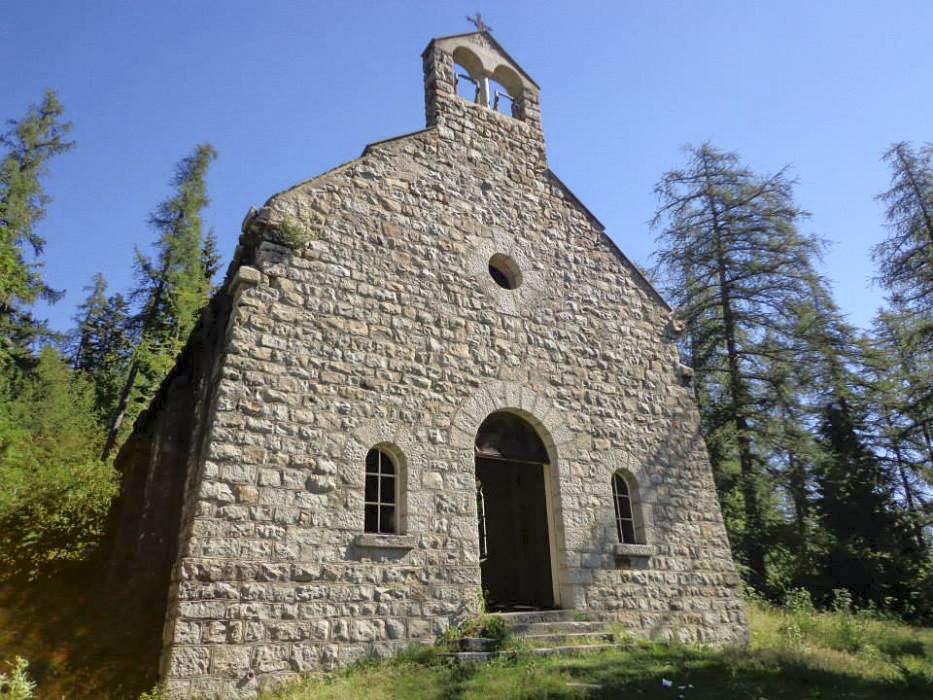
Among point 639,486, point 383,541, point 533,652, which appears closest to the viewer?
point 533,652

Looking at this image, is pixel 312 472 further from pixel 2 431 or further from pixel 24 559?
pixel 2 431

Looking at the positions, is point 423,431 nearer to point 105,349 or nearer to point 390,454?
point 390,454

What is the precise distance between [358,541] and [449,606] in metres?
1.33

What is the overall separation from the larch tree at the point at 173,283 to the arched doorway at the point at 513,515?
10.7 m

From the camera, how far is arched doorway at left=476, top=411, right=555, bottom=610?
8773mm

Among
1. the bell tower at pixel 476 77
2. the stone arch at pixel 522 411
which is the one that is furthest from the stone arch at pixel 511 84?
the stone arch at pixel 522 411

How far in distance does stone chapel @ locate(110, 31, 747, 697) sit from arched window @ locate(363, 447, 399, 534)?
4 cm

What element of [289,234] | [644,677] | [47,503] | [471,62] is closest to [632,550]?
[644,677]

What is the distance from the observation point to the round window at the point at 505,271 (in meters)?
9.88

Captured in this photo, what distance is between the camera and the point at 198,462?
6691 mm

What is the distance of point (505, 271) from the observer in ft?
32.9

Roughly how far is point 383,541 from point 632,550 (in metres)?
3.67

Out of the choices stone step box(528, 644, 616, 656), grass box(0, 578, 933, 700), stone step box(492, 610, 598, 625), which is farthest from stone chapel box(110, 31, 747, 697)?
stone step box(528, 644, 616, 656)

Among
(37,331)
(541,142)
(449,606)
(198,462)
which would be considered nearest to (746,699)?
(449,606)
